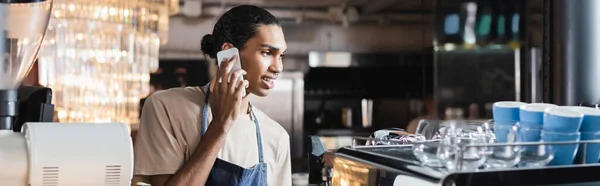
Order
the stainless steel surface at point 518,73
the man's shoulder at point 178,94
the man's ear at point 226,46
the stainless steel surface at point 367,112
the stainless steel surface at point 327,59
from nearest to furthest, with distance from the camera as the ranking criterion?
the man's shoulder at point 178,94 → the man's ear at point 226,46 → the stainless steel surface at point 518,73 → the stainless steel surface at point 327,59 → the stainless steel surface at point 367,112

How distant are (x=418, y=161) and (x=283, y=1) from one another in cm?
654

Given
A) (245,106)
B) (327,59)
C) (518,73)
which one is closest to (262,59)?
(245,106)

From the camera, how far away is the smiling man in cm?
170

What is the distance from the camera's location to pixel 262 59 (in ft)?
6.08

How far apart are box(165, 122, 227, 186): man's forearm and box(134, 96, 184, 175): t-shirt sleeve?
47mm

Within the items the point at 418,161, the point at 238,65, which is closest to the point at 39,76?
the point at 238,65

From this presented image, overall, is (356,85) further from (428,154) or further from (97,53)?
(428,154)

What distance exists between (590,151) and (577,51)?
717 millimetres

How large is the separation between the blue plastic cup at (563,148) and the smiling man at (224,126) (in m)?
0.79

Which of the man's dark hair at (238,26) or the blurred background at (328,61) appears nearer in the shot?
the man's dark hair at (238,26)

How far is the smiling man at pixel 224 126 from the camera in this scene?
1695 mm

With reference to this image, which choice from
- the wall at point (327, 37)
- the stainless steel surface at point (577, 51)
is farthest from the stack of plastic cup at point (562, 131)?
the wall at point (327, 37)

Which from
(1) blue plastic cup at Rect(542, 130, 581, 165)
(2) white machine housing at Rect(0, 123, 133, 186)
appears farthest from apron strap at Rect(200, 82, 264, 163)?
(1) blue plastic cup at Rect(542, 130, 581, 165)

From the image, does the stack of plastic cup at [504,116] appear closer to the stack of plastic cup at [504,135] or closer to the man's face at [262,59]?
the stack of plastic cup at [504,135]
